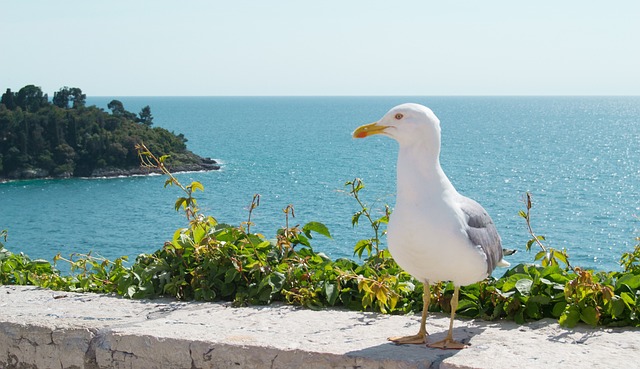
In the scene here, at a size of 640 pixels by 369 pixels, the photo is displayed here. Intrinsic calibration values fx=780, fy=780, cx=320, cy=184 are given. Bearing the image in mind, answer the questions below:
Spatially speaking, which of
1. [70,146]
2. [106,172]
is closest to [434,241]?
[106,172]

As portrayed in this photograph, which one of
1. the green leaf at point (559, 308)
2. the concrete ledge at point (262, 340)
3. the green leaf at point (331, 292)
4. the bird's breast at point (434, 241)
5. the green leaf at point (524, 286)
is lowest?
the concrete ledge at point (262, 340)

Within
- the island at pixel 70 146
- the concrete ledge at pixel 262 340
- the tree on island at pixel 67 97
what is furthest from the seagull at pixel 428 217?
the tree on island at pixel 67 97

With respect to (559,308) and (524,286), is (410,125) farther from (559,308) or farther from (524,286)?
(559,308)

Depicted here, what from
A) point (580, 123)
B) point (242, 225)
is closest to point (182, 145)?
point (242, 225)

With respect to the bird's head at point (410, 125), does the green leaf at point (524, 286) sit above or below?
below

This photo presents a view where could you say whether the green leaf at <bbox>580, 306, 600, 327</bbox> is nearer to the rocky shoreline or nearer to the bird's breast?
the bird's breast

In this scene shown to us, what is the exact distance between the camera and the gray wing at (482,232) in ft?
11.0

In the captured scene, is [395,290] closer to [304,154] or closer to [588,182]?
[588,182]

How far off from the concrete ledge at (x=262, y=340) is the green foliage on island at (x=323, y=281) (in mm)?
111

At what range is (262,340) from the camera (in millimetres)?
3459

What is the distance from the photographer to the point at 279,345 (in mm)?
3383

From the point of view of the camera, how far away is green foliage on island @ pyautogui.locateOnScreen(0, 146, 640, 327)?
3729mm

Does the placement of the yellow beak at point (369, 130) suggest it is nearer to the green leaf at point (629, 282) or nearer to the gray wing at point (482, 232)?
the gray wing at point (482, 232)

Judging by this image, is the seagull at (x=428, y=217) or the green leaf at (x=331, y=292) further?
the green leaf at (x=331, y=292)
